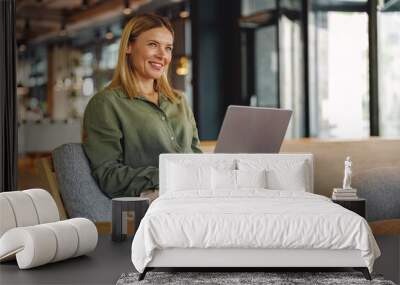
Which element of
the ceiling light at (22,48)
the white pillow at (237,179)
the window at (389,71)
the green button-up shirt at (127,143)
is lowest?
the white pillow at (237,179)

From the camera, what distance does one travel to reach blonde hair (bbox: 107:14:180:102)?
23.8 feet

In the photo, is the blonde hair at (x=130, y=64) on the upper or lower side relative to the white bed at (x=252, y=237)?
upper

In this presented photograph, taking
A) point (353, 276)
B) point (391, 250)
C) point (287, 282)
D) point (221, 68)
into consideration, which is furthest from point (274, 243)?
point (221, 68)

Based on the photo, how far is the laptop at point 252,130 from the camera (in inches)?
256

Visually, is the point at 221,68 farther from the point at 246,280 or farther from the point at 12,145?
the point at 246,280

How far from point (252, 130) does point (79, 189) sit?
5.92 ft

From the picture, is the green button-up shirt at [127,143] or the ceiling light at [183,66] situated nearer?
the green button-up shirt at [127,143]

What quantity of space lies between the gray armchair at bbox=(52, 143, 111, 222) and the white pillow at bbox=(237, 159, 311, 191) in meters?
1.57

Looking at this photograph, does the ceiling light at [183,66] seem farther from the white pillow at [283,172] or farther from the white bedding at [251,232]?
the white bedding at [251,232]

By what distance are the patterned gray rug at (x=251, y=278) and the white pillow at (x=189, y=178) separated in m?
1.46

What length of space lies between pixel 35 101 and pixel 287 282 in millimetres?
5975

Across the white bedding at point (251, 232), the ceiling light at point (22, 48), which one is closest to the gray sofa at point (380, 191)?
the white bedding at point (251, 232)

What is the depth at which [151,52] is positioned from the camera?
24.0ft

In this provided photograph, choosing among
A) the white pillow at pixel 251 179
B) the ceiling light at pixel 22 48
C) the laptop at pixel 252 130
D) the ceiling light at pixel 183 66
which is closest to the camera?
the white pillow at pixel 251 179
